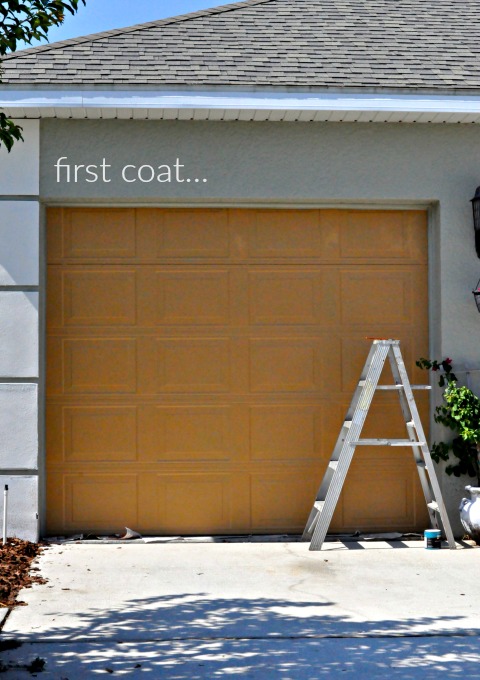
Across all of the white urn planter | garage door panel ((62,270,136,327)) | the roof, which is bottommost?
the white urn planter

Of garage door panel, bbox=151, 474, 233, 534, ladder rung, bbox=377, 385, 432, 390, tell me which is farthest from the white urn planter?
garage door panel, bbox=151, 474, 233, 534

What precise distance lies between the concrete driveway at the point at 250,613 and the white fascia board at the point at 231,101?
134 inches

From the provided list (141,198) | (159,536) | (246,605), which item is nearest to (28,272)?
(141,198)

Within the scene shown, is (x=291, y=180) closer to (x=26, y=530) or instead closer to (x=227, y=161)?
(x=227, y=161)

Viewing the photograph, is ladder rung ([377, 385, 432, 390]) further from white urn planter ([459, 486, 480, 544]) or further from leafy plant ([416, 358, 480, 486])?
white urn planter ([459, 486, 480, 544])

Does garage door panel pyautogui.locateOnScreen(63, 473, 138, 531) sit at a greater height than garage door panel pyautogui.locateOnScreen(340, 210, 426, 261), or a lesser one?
lesser

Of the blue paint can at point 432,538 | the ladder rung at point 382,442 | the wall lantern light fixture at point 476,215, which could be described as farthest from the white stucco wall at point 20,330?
the wall lantern light fixture at point 476,215

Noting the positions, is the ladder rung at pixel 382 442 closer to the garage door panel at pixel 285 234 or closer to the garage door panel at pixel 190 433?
the garage door panel at pixel 190 433

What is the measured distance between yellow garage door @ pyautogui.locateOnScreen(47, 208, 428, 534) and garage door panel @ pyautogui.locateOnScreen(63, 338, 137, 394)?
0.01m

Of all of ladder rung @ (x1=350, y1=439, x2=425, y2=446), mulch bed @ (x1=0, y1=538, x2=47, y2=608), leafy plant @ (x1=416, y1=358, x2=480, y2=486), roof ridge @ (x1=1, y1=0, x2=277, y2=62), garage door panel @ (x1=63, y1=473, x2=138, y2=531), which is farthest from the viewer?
roof ridge @ (x1=1, y1=0, x2=277, y2=62)

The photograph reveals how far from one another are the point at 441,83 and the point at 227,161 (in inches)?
71.1

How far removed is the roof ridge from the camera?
8.55 meters

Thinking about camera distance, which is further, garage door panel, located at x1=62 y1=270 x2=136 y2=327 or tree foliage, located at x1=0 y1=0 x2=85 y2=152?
garage door panel, located at x1=62 y1=270 x2=136 y2=327

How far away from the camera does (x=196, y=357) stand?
27.2ft
